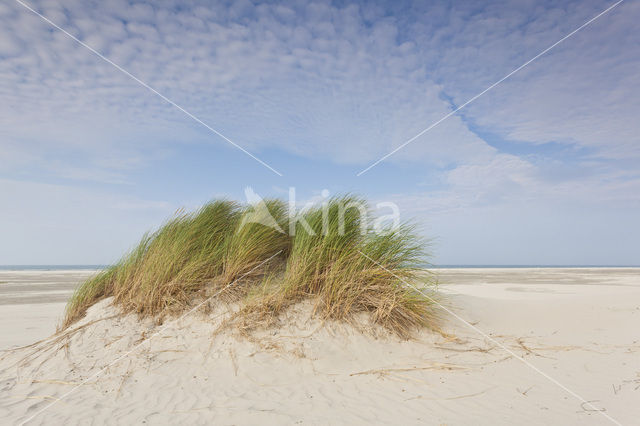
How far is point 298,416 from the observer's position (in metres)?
3.53

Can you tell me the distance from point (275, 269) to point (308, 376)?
7.52ft

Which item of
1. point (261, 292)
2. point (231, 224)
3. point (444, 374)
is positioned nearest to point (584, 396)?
point (444, 374)

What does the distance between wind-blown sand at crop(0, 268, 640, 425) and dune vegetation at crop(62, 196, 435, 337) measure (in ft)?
1.01

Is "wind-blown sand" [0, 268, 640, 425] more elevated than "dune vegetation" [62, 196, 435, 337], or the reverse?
"dune vegetation" [62, 196, 435, 337]

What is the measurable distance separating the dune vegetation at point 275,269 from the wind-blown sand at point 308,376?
0.31 metres

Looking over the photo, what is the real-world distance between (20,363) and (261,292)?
3.36 metres

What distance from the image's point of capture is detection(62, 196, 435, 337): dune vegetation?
548 centimetres

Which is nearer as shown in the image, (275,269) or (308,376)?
(308,376)

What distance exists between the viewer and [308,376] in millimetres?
4457

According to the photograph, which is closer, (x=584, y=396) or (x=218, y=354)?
(x=584, y=396)

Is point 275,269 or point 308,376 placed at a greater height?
point 275,269

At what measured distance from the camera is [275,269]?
641 centimetres

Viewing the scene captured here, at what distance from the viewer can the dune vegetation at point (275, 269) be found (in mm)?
5484

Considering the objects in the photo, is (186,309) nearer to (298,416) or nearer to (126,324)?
(126,324)
